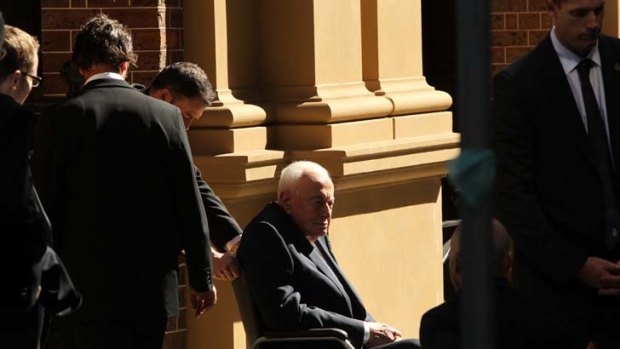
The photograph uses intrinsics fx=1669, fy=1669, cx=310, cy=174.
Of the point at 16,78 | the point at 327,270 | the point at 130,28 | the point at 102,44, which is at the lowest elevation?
the point at 327,270

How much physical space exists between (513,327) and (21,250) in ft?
4.85

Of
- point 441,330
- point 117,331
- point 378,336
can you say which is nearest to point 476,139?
point 441,330

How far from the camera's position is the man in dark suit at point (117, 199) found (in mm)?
5820

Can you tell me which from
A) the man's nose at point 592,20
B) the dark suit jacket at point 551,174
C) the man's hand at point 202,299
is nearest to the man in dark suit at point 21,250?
the man's hand at point 202,299

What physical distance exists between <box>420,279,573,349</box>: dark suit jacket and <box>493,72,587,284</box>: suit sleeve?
0.39m

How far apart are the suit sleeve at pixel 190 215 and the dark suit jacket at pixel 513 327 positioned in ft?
4.00

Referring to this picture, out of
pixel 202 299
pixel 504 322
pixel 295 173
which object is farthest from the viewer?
pixel 295 173

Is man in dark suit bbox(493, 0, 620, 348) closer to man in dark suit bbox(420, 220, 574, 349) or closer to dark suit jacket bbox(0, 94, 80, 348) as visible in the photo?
man in dark suit bbox(420, 220, 574, 349)

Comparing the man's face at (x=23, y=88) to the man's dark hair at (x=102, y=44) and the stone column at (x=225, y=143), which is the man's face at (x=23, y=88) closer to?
the man's dark hair at (x=102, y=44)

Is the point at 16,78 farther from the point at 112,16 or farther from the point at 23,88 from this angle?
the point at 112,16

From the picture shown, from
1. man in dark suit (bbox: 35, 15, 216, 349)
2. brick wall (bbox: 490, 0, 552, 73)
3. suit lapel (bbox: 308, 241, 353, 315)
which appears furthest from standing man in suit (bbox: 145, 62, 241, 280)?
brick wall (bbox: 490, 0, 552, 73)

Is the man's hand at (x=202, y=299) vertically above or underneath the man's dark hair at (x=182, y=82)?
underneath

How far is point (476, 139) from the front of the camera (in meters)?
2.33

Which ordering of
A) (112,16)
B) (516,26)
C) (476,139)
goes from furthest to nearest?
(516,26)
(112,16)
(476,139)
